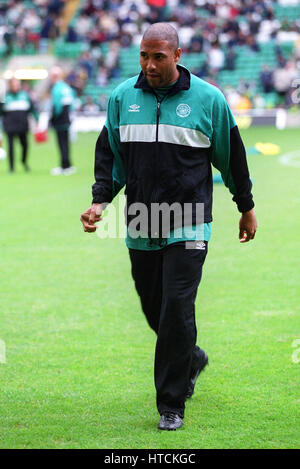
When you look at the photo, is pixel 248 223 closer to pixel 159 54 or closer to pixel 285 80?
pixel 159 54

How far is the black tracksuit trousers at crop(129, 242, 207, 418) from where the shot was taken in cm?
471

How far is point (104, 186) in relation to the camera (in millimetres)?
4957

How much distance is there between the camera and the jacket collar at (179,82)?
471 centimetres

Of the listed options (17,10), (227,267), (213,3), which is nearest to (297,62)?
(213,3)

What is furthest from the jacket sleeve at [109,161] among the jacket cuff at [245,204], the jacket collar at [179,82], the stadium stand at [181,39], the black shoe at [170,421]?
the stadium stand at [181,39]

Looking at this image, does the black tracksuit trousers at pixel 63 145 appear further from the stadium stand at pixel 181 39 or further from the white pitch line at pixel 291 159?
the stadium stand at pixel 181 39

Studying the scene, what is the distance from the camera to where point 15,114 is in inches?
758

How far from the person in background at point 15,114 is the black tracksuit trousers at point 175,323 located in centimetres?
1486

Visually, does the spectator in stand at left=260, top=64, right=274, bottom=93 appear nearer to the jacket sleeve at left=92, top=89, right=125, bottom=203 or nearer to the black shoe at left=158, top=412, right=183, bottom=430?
the jacket sleeve at left=92, top=89, right=125, bottom=203

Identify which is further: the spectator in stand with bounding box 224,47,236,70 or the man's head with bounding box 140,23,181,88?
the spectator in stand with bounding box 224,47,236,70

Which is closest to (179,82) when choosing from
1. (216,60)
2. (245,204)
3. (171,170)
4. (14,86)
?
(171,170)

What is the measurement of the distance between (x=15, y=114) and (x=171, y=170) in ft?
49.5

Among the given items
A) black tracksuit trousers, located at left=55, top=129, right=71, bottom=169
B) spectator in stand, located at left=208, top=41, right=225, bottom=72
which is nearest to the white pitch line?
black tracksuit trousers, located at left=55, top=129, right=71, bottom=169
